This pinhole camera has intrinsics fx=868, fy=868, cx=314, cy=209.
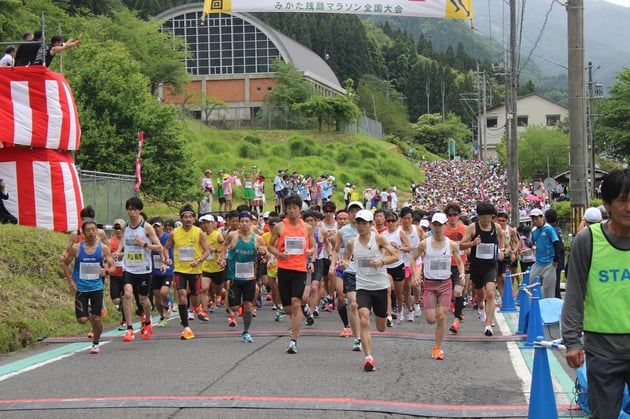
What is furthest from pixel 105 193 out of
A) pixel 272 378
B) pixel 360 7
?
pixel 272 378

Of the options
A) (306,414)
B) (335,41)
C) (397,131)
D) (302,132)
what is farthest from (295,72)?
(306,414)

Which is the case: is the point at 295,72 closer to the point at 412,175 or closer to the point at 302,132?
the point at 302,132

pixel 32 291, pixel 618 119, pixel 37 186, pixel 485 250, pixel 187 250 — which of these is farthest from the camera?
pixel 618 119

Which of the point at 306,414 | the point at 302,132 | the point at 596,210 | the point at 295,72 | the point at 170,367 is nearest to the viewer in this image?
the point at 306,414

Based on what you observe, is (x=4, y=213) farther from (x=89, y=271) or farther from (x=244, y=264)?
(x=244, y=264)

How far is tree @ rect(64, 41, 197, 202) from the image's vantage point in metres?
31.5

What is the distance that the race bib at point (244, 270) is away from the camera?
41.8 feet

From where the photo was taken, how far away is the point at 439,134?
443 ft

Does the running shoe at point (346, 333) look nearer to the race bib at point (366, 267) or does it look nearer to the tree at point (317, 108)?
the race bib at point (366, 267)

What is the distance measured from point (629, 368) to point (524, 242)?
1547cm

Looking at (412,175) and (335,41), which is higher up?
(335,41)

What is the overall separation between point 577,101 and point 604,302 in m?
11.4

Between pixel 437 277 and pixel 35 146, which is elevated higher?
pixel 35 146

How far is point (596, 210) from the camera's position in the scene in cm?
1267
